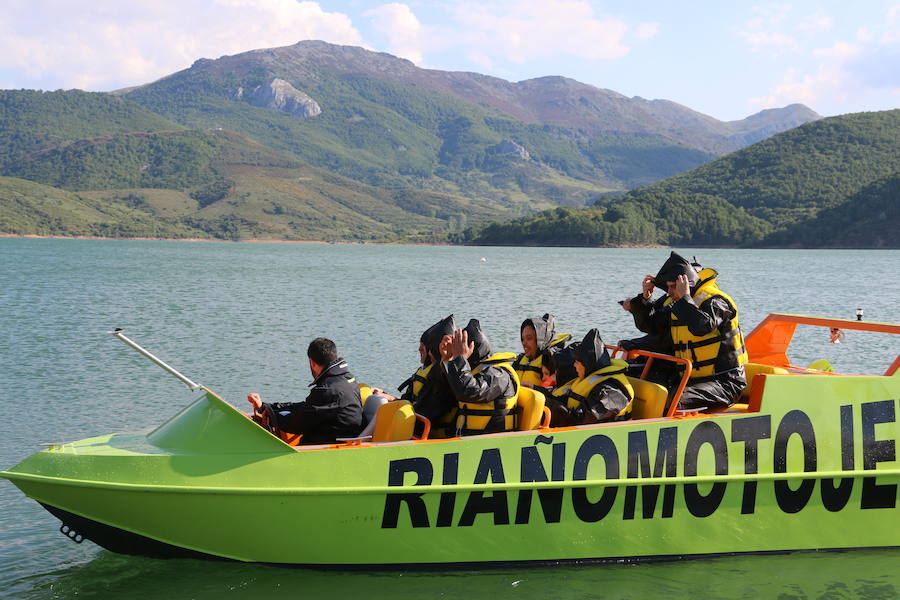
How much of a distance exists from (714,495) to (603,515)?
825 millimetres

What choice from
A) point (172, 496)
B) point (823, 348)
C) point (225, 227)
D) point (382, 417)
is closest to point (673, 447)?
point (382, 417)

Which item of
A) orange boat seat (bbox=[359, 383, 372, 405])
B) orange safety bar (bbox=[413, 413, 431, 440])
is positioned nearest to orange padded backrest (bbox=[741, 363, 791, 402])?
orange safety bar (bbox=[413, 413, 431, 440])

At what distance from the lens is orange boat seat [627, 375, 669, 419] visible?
21.6ft

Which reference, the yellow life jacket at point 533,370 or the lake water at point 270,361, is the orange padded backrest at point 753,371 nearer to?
the lake water at point 270,361

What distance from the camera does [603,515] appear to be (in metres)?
6.38

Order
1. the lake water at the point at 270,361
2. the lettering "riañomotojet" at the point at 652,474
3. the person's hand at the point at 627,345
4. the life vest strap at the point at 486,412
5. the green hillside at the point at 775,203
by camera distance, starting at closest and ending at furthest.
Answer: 1. the lettering "riañomotojet" at the point at 652,474
2. the life vest strap at the point at 486,412
3. the lake water at the point at 270,361
4. the person's hand at the point at 627,345
5. the green hillside at the point at 775,203

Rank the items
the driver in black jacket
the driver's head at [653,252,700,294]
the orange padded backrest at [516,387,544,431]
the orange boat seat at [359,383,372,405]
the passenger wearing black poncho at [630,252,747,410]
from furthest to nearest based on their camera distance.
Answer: the orange boat seat at [359,383,372,405]
the driver's head at [653,252,700,294]
the passenger wearing black poncho at [630,252,747,410]
the driver in black jacket
the orange padded backrest at [516,387,544,431]

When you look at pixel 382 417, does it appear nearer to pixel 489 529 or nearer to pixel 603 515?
pixel 489 529

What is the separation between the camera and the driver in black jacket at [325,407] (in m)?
6.47

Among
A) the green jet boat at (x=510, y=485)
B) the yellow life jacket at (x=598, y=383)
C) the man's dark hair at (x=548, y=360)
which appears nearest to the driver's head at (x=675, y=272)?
the yellow life jacket at (x=598, y=383)

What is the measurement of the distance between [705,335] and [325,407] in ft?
9.54

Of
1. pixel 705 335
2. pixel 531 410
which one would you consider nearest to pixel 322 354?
pixel 531 410

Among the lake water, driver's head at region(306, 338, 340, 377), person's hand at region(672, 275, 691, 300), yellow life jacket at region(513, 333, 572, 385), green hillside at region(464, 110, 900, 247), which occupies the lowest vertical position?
the lake water

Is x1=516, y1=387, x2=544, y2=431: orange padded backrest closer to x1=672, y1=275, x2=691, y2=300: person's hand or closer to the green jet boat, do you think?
the green jet boat
